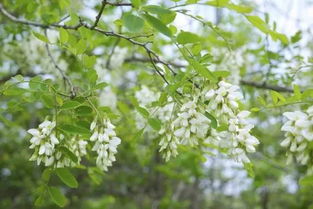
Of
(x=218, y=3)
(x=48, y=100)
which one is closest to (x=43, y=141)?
(x=48, y=100)

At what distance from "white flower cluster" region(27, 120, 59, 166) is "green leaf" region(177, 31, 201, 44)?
537mm

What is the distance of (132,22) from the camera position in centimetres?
118

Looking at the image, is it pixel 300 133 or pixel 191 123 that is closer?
pixel 300 133

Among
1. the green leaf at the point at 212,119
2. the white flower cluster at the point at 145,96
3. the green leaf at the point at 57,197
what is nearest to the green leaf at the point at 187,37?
the green leaf at the point at 212,119

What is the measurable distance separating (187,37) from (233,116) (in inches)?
Answer: 12.1

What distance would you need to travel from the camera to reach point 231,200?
8539 mm

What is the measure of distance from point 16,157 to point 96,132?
5.01 meters

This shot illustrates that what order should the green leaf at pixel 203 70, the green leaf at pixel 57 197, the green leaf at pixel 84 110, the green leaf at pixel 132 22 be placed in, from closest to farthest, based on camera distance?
the green leaf at pixel 132 22, the green leaf at pixel 203 70, the green leaf at pixel 84 110, the green leaf at pixel 57 197

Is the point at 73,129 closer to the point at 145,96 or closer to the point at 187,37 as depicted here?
the point at 187,37

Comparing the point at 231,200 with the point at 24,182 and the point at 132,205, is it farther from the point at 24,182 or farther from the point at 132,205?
the point at 24,182

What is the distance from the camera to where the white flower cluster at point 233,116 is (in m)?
1.33

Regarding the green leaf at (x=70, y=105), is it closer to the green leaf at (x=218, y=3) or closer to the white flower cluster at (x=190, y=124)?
the white flower cluster at (x=190, y=124)

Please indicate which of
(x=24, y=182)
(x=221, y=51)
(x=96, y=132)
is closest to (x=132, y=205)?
(x=24, y=182)

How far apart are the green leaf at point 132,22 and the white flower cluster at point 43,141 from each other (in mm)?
489
